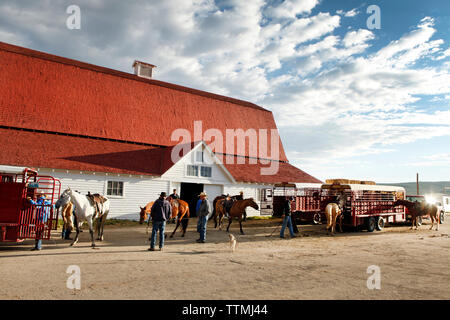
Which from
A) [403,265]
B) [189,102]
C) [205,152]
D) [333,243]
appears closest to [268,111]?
[189,102]

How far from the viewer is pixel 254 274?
719 cm

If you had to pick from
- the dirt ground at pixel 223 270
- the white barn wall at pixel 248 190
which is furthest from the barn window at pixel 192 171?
the dirt ground at pixel 223 270

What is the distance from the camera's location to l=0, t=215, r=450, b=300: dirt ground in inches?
227

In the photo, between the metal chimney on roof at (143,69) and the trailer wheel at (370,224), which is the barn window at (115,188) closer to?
the metal chimney on roof at (143,69)

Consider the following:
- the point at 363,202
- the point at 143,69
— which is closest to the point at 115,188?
the point at 143,69

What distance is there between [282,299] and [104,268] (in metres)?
4.57

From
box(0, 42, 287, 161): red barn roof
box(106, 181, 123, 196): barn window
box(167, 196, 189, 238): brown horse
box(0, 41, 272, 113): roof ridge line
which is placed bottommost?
box(167, 196, 189, 238): brown horse

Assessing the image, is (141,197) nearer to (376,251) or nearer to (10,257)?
(10,257)

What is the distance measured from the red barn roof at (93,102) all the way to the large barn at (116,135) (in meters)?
0.06

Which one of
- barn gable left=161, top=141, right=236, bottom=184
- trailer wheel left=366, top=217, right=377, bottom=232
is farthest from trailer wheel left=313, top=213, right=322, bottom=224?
barn gable left=161, top=141, right=236, bottom=184

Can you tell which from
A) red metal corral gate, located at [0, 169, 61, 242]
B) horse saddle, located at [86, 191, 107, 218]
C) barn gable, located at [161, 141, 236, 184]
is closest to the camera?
red metal corral gate, located at [0, 169, 61, 242]

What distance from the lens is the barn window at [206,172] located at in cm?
2233

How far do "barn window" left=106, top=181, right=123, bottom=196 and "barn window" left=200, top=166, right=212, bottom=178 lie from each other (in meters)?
5.87

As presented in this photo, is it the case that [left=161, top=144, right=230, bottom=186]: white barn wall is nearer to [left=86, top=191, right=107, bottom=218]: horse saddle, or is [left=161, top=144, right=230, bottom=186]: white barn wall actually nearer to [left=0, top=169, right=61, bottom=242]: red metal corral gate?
[left=86, top=191, right=107, bottom=218]: horse saddle
